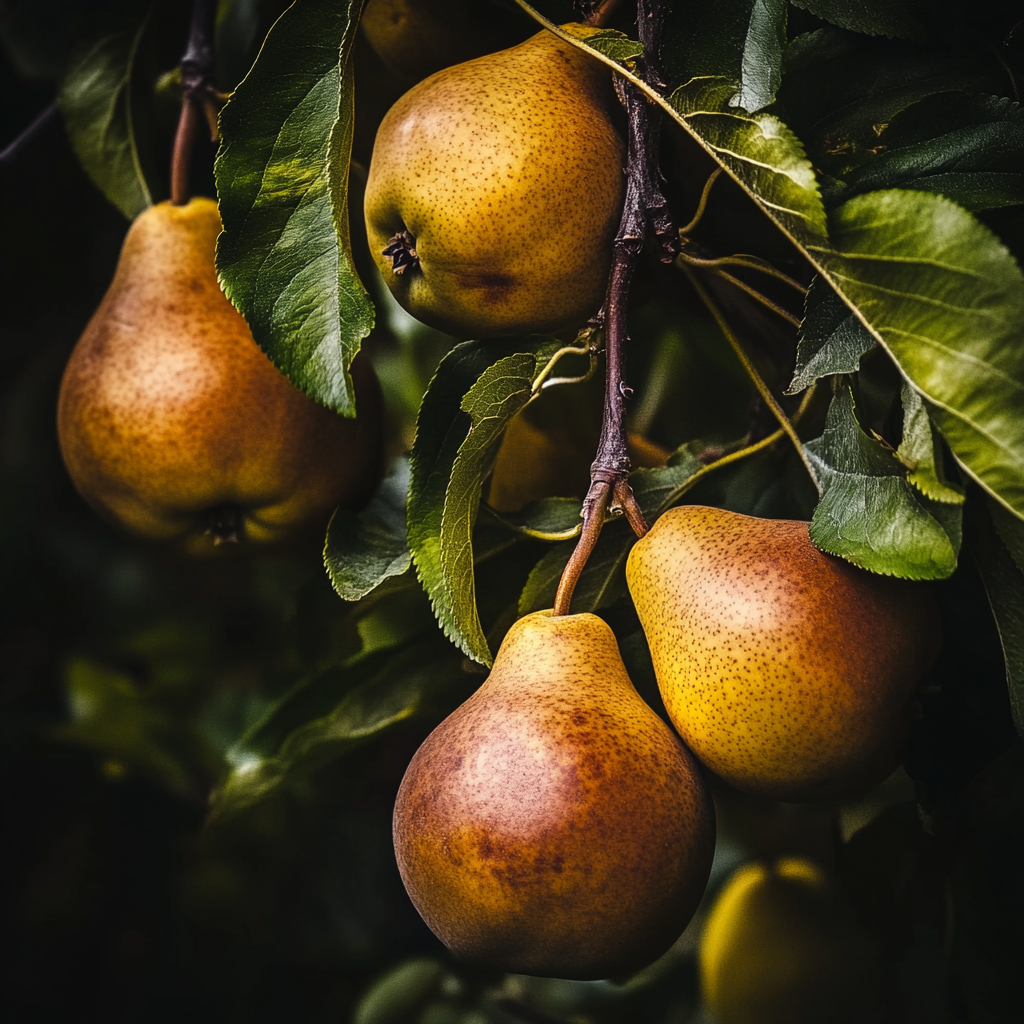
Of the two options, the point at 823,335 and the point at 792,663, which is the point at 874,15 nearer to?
the point at 823,335

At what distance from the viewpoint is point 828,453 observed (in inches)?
22.7

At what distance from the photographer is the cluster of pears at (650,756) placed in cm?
47

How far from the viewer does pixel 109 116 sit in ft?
3.05

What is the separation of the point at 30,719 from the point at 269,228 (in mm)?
1210

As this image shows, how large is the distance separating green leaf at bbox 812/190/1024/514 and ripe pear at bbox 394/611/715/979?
0.74 feet

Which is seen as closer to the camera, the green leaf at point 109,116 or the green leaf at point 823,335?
the green leaf at point 823,335

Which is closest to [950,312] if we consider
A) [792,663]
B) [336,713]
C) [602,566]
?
[792,663]

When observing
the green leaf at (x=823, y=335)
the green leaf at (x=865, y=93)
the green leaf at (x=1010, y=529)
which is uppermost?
the green leaf at (x=865, y=93)

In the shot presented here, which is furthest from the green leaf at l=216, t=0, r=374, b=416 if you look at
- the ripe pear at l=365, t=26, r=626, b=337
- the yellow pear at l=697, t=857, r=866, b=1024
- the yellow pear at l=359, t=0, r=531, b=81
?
the yellow pear at l=697, t=857, r=866, b=1024

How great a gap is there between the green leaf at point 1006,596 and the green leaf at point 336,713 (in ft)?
1.35

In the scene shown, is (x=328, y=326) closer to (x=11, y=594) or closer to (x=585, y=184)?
(x=585, y=184)

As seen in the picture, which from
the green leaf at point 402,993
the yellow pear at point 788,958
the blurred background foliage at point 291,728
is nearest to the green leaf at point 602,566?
the blurred background foliage at point 291,728

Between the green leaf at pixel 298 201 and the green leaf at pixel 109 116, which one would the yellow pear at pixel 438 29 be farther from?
the green leaf at pixel 109 116

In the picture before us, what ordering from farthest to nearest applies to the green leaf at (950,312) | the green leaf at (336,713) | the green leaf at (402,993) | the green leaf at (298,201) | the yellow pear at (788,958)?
the green leaf at (402,993), the yellow pear at (788,958), the green leaf at (336,713), the green leaf at (298,201), the green leaf at (950,312)
